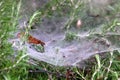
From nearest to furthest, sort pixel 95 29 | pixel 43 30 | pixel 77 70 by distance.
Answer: pixel 77 70, pixel 95 29, pixel 43 30

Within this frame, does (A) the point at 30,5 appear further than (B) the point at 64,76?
Yes

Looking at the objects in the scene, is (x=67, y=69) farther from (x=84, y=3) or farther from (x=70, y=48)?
(x=84, y=3)

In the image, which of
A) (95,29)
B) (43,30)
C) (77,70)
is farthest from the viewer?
(43,30)

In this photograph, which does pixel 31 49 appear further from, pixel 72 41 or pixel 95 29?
pixel 95 29

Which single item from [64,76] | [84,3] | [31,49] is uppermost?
[84,3]

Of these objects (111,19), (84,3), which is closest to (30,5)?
(84,3)

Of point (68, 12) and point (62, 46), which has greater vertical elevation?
point (68, 12)
